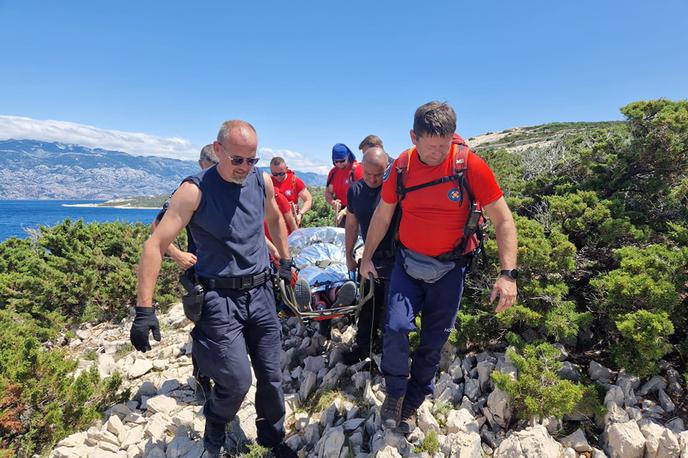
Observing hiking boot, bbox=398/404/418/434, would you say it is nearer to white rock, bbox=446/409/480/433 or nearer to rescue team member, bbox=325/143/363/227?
white rock, bbox=446/409/480/433

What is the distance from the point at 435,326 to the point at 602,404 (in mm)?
1542

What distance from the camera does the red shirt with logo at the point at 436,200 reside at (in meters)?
2.62

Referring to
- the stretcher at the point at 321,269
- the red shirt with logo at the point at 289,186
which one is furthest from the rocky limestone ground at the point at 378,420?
the red shirt with logo at the point at 289,186

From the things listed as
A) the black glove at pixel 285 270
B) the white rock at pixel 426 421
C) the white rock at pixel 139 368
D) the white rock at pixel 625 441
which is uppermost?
the black glove at pixel 285 270

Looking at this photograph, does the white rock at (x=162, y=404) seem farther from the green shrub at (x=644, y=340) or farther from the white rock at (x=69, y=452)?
the green shrub at (x=644, y=340)

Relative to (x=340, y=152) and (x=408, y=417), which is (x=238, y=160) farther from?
(x=340, y=152)

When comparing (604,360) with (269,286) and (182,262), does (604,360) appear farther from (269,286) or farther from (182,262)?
(182,262)

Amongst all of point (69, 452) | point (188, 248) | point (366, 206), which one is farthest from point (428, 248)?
point (69, 452)

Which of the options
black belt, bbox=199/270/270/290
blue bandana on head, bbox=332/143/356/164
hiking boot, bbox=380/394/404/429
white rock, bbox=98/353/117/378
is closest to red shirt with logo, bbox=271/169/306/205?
blue bandana on head, bbox=332/143/356/164

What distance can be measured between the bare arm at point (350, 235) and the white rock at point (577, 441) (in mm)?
2448

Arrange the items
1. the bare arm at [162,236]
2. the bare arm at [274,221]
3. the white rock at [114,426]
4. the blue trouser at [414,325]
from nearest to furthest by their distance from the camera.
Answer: the bare arm at [162,236]
the blue trouser at [414,325]
the bare arm at [274,221]
the white rock at [114,426]

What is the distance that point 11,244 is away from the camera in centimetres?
880

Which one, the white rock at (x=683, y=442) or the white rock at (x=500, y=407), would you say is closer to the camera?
the white rock at (x=683, y=442)

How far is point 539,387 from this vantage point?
2.79 metres
